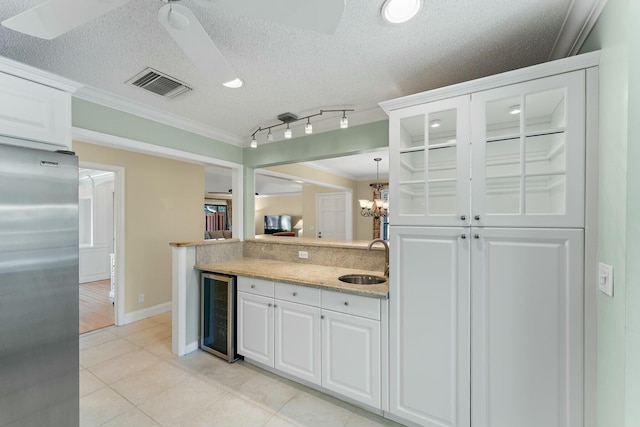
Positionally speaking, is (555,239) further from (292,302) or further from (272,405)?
(272,405)

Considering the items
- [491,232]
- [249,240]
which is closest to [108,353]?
[249,240]

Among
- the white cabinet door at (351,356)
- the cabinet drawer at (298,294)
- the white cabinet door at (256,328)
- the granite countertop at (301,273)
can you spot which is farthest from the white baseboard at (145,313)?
the white cabinet door at (351,356)

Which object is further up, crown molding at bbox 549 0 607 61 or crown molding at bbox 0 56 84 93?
crown molding at bbox 549 0 607 61

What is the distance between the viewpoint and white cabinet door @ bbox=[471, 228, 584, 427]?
1397mm

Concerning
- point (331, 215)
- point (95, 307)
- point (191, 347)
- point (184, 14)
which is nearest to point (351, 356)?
point (191, 347)

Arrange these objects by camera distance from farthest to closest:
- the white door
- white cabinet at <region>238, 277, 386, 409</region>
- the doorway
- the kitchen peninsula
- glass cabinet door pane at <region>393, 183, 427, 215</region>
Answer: the white door
the doorway
the kitchen peninsula
white cabinet at <region>238, 277, 386, 409</region>
glass cabinet door pane at <region>393, 183, 427, 215</region>

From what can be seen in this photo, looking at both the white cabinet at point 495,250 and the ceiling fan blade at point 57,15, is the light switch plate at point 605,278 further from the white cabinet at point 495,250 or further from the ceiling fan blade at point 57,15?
the ceiling fan blade at point 57,15

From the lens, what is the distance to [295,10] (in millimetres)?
1031

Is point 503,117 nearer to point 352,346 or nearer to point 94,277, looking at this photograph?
point 352,346

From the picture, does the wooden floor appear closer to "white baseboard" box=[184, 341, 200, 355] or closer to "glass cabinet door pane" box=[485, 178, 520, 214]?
"white baseboard" box=[184, 341, 200, 355]

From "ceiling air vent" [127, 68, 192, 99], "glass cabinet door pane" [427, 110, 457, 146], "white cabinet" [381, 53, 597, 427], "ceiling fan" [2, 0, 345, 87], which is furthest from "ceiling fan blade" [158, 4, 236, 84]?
"glass cabinet door pane" [427, 110, 457, 146]

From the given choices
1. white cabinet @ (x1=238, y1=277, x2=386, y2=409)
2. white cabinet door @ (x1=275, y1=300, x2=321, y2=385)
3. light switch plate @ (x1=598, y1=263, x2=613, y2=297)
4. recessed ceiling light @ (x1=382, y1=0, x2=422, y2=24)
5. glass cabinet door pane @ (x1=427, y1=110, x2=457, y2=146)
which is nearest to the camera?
light switch plate @ (x1=598, y1=263, x2=613, y2=297)

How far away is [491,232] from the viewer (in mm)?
1578

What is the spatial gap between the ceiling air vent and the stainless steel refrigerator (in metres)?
0.76
